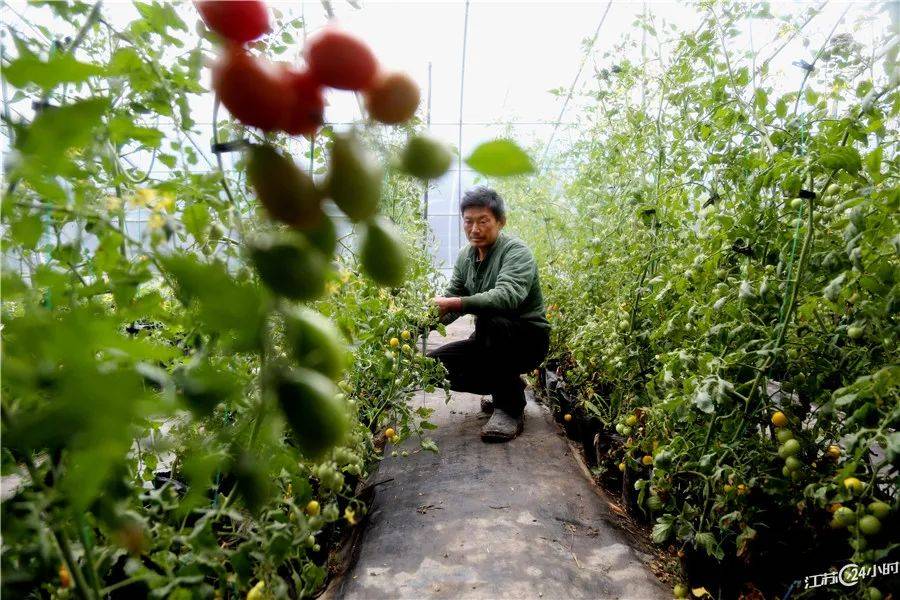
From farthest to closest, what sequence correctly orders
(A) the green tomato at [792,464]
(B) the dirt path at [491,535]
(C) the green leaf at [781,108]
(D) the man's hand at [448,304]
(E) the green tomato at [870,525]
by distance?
(D) the man's hand at [448,304], (B) the dirt path at [491,535], (C) the green leaf at [781,108], (A) the green tomato at [792,464], (E) the green tomato at [870,525]

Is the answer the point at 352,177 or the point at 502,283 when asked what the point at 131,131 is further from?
the point at 502,283

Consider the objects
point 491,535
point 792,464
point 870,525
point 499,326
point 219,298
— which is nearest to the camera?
point 219,298

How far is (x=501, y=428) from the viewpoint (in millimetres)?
2254

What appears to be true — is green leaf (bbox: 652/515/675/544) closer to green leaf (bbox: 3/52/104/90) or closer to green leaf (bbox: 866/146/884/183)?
green leaf (bbox: 866/146/884/183)

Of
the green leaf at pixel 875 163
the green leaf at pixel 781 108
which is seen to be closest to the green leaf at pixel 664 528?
the green leaf at pixel 875 163

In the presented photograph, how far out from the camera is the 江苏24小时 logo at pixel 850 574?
0.82 meters


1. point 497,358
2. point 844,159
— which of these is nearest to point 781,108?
point 844,159

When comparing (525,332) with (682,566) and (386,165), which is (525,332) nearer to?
(682,566)

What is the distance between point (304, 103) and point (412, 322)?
1.86 meters

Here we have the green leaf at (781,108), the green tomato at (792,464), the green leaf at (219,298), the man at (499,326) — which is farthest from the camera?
the man at (499,326)

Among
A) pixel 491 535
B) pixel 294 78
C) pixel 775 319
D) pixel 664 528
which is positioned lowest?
pixel 491 535

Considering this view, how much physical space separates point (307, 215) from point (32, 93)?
0.87m

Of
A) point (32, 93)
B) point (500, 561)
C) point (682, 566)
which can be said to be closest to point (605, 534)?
point (682, 566)

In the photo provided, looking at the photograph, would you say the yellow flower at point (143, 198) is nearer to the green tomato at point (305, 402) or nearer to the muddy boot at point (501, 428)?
the green tomato at point (305, 402)
